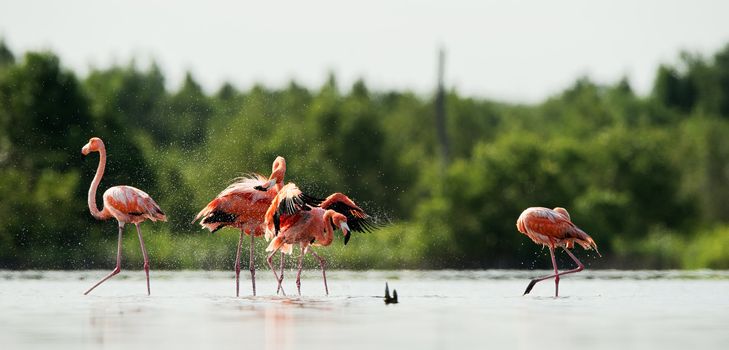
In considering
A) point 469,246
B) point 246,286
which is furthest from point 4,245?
point 246,286

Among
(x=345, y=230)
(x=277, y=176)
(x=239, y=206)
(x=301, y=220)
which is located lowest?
(x=345, y=230)

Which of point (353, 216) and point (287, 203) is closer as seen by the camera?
point (287, 203)

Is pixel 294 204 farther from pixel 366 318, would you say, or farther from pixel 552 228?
pixel 552 228

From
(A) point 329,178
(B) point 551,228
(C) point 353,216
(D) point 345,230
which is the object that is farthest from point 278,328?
(A) point 329,178

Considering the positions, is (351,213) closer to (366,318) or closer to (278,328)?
(366,318)

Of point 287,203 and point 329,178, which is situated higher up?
point 329,178

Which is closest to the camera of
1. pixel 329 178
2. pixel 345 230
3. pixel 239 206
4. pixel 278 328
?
pixel 278 328

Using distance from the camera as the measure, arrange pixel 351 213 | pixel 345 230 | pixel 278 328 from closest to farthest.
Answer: pixel 278 328
pixel 345 230
pixel 351 213

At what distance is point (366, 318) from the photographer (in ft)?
43.9

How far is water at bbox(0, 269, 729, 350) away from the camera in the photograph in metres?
10.9

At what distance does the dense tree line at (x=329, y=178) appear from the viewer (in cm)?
3675

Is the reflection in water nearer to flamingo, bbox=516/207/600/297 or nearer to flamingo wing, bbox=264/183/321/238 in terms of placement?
flamingo wing, bbox=264/183/321/238

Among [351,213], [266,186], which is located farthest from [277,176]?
[351,213]

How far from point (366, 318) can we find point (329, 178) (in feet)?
128
